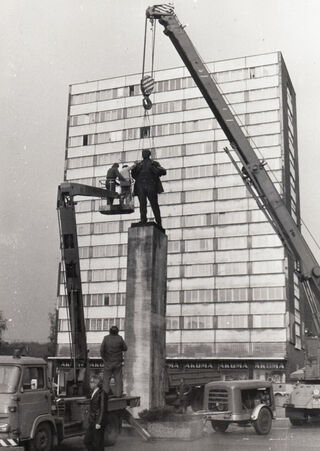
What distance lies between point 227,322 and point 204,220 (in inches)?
462

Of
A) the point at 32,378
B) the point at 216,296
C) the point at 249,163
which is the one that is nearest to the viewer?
the point at 32,378

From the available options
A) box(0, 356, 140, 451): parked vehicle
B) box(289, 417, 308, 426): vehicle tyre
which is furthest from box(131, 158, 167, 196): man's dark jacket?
box(289, 417, 308, 426): vehicle tyre

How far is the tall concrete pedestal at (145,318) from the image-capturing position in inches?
606

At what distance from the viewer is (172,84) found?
6950 cm

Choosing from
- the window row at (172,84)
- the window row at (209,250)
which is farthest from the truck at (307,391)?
the window row at (172,84)

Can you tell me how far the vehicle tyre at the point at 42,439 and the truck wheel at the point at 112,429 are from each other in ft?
5.68

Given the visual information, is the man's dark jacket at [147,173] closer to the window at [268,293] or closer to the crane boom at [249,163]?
the crane boom at [249,163]

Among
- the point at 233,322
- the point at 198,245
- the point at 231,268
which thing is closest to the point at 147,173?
the point at 233,322

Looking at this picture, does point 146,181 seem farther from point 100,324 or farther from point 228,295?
point 100,324

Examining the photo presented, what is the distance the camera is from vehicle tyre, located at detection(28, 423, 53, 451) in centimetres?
1076

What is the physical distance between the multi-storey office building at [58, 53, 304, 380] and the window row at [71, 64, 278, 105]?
0.41 ft

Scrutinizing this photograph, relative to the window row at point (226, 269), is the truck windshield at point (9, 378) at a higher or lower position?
lower

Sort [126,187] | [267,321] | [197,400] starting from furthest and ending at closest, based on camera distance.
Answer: [267,321], [197,400], [126,187]

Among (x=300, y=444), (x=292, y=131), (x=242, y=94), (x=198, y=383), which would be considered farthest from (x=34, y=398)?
(x=292, y=131)
